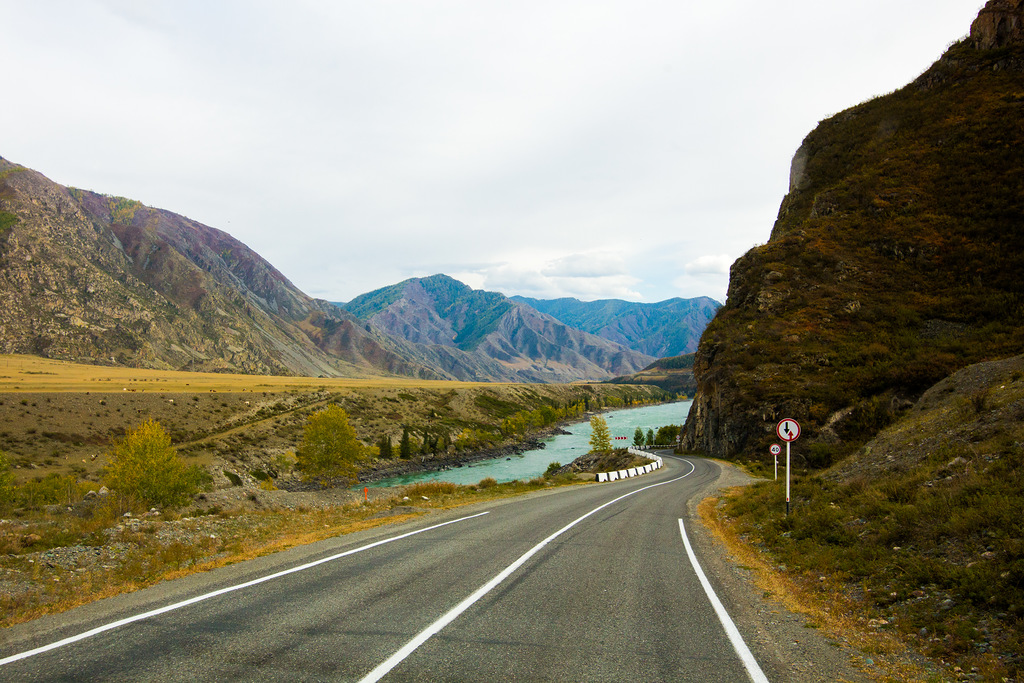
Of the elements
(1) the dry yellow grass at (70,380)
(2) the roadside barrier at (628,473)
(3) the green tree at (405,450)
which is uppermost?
(1) the dry yellow grass at (70,380)

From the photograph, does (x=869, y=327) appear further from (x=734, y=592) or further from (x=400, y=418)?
(x=400, y=418)

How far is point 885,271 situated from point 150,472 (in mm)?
61718

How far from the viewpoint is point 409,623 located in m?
6.04

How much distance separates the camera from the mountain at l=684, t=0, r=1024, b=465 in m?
31.9

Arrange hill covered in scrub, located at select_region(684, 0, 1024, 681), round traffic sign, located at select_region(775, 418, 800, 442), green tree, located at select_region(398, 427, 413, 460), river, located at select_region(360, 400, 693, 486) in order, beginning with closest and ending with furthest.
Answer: hill covered in scrub, located at select_region(684, 0, 1024, 681) < round traffic sign, located at select_region(775, 418, 800, 442) < river, located at select_region(360, 400, 693, 486) < green tree, located at select_region(398, 427, 413, 460)

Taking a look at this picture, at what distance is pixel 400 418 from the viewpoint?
10494 cm

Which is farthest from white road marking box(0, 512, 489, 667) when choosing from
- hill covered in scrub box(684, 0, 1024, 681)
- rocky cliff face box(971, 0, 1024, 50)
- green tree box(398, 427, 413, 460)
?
rocky cliff face box(971, 0, 1024, 50)

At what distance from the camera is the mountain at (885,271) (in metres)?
31.9

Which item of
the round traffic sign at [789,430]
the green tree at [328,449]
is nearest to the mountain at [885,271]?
the round traffic sign at [789,430]

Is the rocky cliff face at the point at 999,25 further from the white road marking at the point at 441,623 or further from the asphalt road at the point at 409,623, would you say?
the white road marking at the point at 441,623

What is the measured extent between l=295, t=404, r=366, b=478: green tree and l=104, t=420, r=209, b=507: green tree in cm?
1443

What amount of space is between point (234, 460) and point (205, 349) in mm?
163794

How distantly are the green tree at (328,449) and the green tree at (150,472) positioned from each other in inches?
568

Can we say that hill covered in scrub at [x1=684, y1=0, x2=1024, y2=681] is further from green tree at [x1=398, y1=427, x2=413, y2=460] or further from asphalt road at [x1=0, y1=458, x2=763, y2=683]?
green tree at [x1=398, y1=427, x2=413, y2=460]
